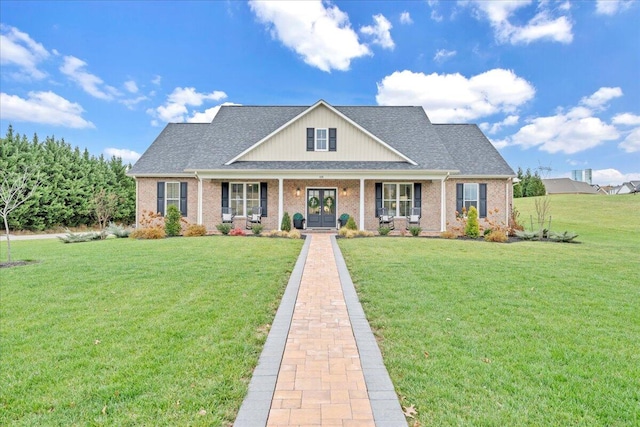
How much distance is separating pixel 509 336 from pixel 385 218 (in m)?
11.8

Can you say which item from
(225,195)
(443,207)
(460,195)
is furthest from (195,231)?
(460,195)

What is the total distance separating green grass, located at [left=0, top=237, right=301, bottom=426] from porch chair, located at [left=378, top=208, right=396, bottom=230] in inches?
338

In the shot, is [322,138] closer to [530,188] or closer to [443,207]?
[443,207]

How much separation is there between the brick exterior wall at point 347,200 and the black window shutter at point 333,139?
5.60 feet

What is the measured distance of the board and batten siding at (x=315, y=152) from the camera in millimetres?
15922

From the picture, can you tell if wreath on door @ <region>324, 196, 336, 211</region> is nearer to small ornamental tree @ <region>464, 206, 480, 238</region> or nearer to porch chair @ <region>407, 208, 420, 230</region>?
porch chair @ <region>407, 208, 420, 230</region>

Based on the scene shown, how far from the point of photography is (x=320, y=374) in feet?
10.0

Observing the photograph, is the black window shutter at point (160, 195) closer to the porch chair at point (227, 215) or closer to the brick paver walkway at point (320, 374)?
the porch chair at point (227, 215)

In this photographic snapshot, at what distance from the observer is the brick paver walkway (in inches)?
96.5

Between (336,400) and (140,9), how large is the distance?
18761mm

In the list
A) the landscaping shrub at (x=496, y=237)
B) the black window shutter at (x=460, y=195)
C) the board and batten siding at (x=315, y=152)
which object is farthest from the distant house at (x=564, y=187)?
the board and batten siding at (x=315, y=152)

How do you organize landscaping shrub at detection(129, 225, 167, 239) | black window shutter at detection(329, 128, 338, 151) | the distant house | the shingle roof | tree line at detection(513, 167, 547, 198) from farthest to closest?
the distant house, tree line at detection(513, 167, 547, 198), black window shutter at detection(329, 128, 338, 151), the shingle roof, landscaping shrub at detection(129, 225, 167, 239)

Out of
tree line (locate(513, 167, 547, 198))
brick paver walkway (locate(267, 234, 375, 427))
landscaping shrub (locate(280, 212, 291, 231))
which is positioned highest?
tree line (locate(513, 167, 547, 198))

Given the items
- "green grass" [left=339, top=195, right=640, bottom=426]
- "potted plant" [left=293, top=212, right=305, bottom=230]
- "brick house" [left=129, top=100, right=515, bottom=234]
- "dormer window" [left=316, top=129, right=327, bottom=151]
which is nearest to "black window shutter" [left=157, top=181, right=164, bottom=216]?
"brick house" [left=129, top=100, right=515, bottom=234]
